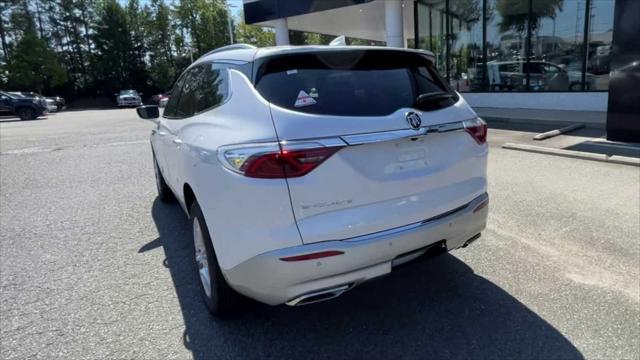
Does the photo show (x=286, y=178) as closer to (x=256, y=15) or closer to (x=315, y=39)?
(x=256, y=15)

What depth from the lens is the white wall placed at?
11.9m

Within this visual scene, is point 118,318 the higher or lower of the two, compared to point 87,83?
lower

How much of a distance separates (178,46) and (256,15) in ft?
143

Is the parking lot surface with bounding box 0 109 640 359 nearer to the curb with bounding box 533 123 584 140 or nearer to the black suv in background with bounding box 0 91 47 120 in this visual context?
the curb with bounding box 533 123 584 140

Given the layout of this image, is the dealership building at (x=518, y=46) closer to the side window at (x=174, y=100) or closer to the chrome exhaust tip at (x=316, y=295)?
the side window at (x=174, y=100)

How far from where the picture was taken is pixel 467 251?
3.86 metres

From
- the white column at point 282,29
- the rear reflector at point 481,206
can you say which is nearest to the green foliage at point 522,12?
the white column at point 282,29

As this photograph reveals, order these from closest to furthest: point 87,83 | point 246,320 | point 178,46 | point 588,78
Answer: point 246,320, point 588,78, point 87,83, point 178,46

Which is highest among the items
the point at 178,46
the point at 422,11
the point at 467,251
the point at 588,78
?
the point at 178,46

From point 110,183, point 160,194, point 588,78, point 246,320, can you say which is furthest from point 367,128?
point 588,78

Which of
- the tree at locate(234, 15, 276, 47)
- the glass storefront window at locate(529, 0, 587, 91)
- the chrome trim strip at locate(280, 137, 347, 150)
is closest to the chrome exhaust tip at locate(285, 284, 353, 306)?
the chrome trim strip at locate(280, 137, 347, 150)

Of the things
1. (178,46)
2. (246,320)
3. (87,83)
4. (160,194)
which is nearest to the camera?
(246,320)

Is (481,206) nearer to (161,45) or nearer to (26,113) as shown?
(26,113)

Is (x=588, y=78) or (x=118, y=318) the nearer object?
(x=118, y=318)
